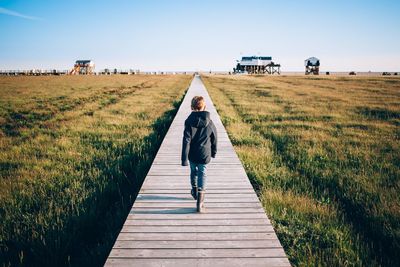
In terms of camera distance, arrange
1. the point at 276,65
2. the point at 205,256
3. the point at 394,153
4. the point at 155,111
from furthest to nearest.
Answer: the point at 276,65
the point at 155,111
the point at 394,153
the point at 205,256

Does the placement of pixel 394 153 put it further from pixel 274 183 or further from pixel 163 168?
pixel 163 168

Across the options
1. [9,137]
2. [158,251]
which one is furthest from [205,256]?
[9,137]

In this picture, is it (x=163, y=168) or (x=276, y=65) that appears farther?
(x=276, y=65)

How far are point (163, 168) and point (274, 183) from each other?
2290mm

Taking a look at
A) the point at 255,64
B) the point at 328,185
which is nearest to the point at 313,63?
the point at 255,64

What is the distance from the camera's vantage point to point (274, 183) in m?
5.95

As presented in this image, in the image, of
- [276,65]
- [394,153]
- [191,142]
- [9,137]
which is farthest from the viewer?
[276,65]

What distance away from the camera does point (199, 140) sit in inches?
168

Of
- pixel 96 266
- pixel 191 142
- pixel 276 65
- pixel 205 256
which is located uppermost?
pixel 276 65

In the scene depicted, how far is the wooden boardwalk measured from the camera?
305cm

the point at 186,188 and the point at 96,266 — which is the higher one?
the point at 186,188

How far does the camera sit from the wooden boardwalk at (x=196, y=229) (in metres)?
3.05

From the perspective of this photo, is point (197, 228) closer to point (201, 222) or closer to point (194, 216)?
point (201, 222)

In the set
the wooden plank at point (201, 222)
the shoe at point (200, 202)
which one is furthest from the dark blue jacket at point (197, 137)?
the wooden plank at point (201, 222)
